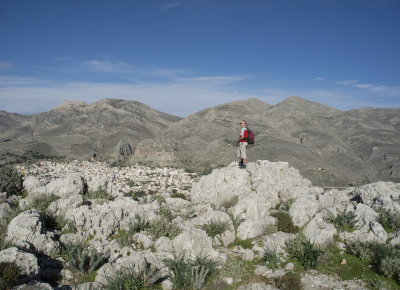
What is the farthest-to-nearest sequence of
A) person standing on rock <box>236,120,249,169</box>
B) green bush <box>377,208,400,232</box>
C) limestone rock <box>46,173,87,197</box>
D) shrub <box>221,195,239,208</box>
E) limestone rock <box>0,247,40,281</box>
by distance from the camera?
shrub <box>221,195,239,208</box>, person standing on rock <box>236,120,249,169</box>, limestone rock <box>46,173,87,197</box>, green bush <box>377,208,400,232</box>, limestone rock <box>0,247,40,281</box>

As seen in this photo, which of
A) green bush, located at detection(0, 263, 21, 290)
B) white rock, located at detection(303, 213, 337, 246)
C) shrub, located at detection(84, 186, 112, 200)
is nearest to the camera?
green bush, located at detection(0, 263, 21, 290)

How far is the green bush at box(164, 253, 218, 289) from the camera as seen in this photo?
8.63 meters

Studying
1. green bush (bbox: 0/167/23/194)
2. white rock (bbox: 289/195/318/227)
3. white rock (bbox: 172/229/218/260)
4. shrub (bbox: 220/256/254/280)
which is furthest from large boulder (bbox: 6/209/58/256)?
white rock (bbox: 289/195/318/227)

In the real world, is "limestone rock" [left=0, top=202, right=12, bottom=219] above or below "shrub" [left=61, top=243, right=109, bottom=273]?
above

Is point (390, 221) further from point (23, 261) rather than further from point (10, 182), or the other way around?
point (10, 182)

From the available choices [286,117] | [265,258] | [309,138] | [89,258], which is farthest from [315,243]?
[286,117]

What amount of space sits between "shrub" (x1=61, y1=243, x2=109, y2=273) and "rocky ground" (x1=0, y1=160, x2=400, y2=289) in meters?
0.04

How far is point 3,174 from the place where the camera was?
1611 cm

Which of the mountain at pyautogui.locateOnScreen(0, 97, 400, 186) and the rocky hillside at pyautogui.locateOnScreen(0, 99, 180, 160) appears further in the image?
the rocky hillside at pyautogui.locateOnScreen(0, 99, 180, 160)

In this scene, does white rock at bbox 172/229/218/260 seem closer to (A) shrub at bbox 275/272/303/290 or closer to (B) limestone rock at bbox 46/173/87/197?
(A) shrub at bbox 275/272/303/290

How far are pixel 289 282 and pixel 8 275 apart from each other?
8295 mm

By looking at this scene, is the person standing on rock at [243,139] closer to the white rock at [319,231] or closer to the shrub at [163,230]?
the white rock at [319,231]

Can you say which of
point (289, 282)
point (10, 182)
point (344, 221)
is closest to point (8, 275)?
point (289, 282)

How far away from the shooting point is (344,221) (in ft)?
41.8
